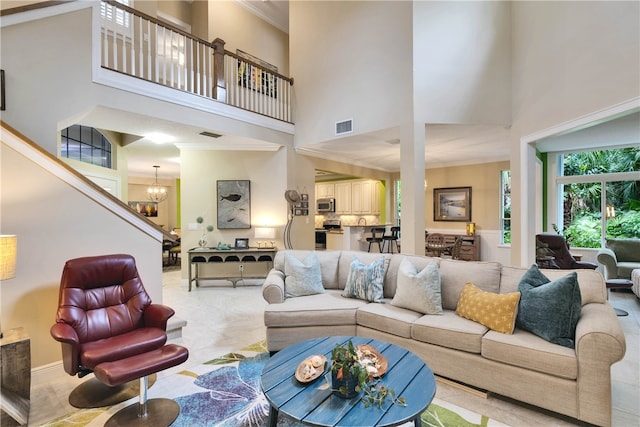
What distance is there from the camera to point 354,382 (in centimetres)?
159

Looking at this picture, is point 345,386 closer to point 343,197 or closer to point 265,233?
point 265,233

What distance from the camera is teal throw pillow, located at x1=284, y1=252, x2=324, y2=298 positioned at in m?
3.38

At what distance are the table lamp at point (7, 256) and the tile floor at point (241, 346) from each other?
36.4 inches

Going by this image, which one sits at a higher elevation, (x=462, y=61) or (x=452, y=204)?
(x=462, y=61)

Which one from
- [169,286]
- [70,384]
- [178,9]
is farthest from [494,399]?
[178,9]

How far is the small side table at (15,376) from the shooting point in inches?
77.2

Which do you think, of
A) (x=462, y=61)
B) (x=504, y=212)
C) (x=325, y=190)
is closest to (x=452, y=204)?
(x=504, y=212)

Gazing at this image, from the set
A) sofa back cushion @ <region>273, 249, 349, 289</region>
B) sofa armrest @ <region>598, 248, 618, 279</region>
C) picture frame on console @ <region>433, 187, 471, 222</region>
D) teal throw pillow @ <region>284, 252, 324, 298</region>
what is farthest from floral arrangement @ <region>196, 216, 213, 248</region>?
sofa armrest @ <region>598, 248, 618, 279</region>

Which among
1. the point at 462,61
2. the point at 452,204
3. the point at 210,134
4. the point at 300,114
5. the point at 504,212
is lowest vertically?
the point at 504,212

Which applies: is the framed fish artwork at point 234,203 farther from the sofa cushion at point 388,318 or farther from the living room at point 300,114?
the sofa cushion at point 388,318

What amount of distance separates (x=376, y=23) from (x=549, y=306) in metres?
4.78

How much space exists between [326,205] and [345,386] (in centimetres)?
925

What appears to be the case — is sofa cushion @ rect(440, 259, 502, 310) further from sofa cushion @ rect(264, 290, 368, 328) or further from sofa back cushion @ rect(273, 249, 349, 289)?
sofa back cushion @ rect(273, 249, 349, 289)

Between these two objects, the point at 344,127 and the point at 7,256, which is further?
the point at 344,127
